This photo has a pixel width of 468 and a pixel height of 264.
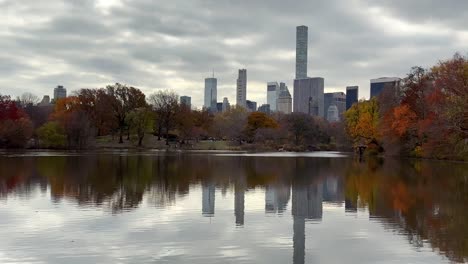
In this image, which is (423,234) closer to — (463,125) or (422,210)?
(422,210)

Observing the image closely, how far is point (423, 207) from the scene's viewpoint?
17734 mm

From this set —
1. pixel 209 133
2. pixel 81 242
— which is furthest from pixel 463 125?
pixel 209 133

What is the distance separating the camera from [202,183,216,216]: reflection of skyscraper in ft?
53.7

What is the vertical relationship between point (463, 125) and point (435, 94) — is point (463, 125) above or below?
below

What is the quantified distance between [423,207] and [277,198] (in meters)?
5.50

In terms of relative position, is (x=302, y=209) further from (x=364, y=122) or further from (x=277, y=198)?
(x=364, y=122)

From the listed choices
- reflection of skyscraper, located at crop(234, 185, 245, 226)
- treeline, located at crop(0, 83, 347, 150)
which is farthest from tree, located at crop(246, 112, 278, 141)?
reflection of skyscraper, located at crop(234, 185, 245, 226)

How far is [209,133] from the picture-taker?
11250cm

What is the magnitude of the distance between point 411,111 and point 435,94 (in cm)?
1233

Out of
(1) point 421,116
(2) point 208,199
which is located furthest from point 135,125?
(2) point 208,199

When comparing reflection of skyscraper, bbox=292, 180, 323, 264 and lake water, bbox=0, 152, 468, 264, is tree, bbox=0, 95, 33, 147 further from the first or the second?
reflection of skyscraper, bbox=292, 180, 323, 264

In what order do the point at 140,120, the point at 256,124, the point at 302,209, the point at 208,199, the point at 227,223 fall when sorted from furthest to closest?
the point at 256,124 → the point at 140,120 → the point at 208,199 → the point at 302,209 → the point at 227,223

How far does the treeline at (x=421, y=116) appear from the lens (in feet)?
133

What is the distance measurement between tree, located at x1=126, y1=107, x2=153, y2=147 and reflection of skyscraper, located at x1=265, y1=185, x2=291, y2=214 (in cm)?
6572
